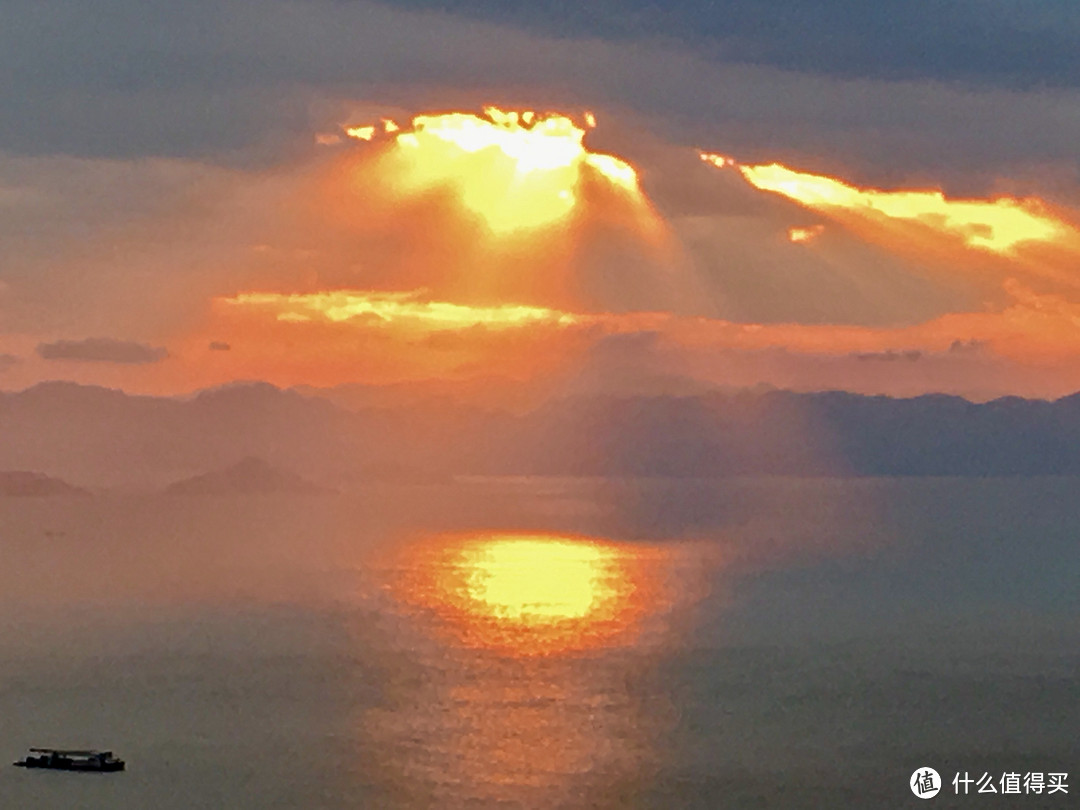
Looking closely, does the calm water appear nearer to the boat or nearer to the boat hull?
the boat hull

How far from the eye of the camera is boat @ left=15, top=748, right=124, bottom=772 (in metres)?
109

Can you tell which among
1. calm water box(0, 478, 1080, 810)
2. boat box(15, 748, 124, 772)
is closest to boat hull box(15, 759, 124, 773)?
boat box(15, 748, 124, 772)

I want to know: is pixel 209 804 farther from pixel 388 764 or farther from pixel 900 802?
pixel 900 802

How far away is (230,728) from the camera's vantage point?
12262cm

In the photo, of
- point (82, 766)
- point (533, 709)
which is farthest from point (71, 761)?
point (533, 709)

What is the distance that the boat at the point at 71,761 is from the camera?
10862 cm

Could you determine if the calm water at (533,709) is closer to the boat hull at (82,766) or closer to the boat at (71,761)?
the boat hull at (82,766)

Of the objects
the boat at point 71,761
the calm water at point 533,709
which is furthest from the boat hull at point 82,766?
the calm water at point 533,709

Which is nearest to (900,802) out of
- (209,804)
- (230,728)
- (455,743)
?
(455,743)

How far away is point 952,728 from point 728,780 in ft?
86.3

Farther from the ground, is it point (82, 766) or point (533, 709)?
point (533, 709)

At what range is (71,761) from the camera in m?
109

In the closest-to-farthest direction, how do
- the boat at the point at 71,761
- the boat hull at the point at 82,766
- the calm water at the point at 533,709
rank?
the calm water at the point at 533,709 < the boat hull at the point at 82,766 < the boat at the point at 71,761

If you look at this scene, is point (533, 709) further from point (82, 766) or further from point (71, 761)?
point (71, 761)
